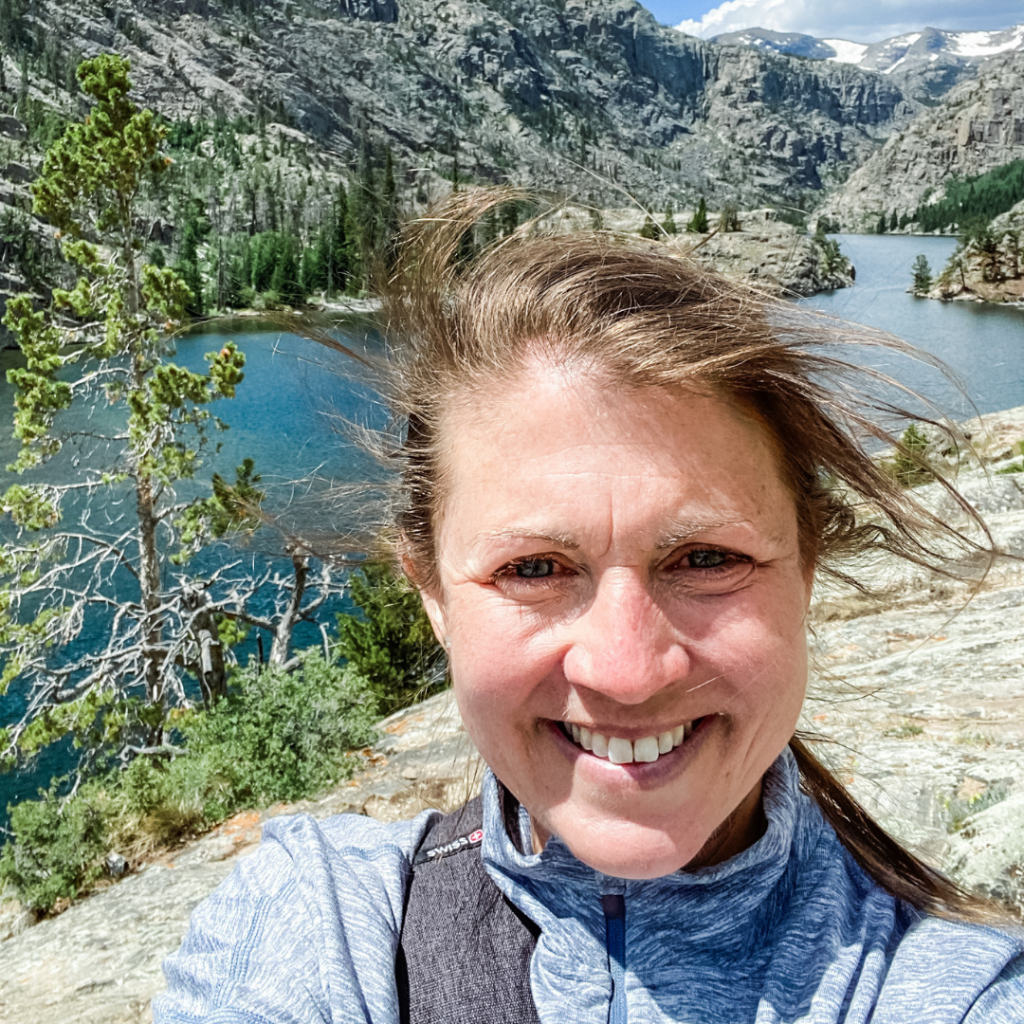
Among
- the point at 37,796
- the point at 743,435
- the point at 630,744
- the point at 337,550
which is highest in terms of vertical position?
the point at 743,435

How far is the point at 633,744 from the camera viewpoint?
3.34 ft

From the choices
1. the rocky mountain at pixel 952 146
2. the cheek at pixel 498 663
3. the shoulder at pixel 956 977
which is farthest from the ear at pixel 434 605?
the rocky mountain at pixel 952 146

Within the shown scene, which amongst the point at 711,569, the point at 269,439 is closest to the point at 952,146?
the point at 269,439

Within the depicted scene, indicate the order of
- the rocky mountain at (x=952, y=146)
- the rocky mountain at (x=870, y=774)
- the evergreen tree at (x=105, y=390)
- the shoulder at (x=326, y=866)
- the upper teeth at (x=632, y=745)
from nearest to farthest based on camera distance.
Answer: the upper teeth at (x=632, y=745) < the shoulder at (x=326, y=866) < the rocky mountain at (x=870, y=774) < the evergreen tree at (x=105, y=390) < the rocky mountain at (x=952, y=146)

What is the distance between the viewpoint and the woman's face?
100 centimetres

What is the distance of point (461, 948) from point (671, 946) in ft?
0.92

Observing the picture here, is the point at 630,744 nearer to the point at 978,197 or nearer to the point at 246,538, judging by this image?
the point at 246,538

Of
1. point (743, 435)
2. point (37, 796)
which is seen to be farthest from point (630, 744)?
point (37, 796)

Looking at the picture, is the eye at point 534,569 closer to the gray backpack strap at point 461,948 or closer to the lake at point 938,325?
the gray backpack strap at point 461,948

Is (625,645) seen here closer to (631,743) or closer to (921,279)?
(631,743)

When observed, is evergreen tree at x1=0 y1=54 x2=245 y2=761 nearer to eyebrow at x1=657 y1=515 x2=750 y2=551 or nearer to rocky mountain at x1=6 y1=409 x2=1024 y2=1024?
rocky mountain at x1=6 y1=409 x2=1024 y2=1024

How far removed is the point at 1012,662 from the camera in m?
4.15

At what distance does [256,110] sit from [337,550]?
436ft

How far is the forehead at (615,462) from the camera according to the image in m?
1.01
